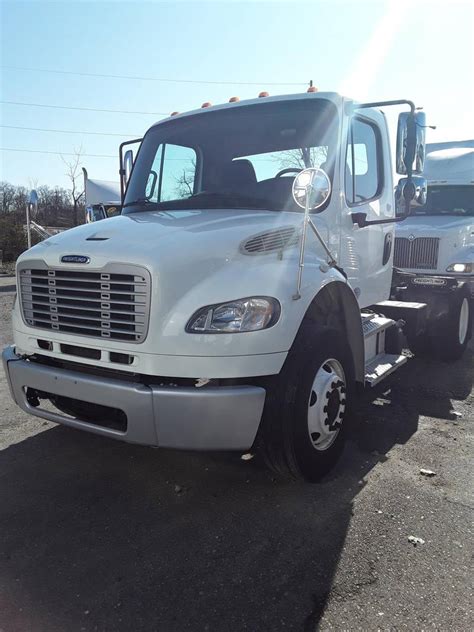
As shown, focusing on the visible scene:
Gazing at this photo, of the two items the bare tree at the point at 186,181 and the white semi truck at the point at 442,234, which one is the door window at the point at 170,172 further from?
the white semi truck at the point at 442,234

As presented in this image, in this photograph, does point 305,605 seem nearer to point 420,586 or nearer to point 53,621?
point 420,586

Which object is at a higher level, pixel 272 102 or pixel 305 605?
pixel 272 102

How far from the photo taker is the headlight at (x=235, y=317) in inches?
111

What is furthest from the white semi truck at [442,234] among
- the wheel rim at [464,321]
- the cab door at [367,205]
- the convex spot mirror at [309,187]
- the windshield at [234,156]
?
the convex spot mirror at [309,187]

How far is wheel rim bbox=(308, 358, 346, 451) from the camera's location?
3393 mm

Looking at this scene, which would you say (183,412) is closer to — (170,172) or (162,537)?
(162,537)

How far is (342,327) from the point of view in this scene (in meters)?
3.88

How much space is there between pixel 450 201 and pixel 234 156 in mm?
5498

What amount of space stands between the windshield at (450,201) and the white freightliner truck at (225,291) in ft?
13.5

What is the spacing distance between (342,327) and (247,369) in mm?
1266

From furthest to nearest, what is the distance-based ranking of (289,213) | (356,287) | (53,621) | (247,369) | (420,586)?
(356,287)
(289,213)
(247,369)
(420,586)
(53,621)

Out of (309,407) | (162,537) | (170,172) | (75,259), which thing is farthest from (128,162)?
(162,537)

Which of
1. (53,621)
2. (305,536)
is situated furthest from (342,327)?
(53,621)

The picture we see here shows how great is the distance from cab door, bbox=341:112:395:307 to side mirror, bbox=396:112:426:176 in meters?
0.37
